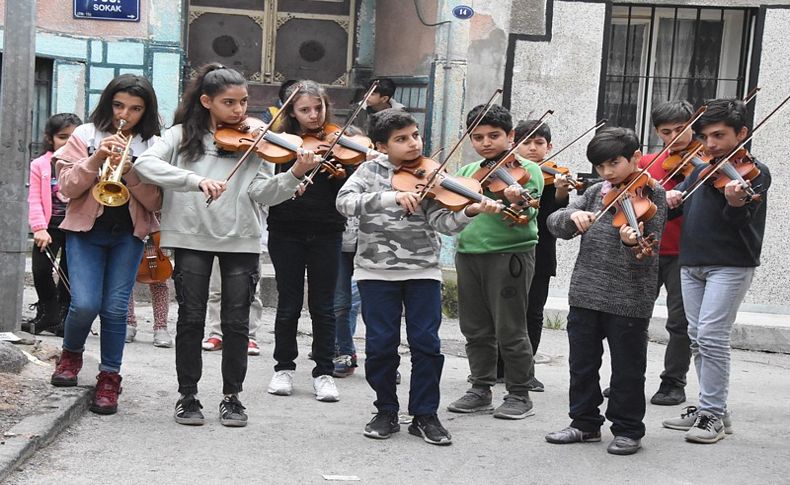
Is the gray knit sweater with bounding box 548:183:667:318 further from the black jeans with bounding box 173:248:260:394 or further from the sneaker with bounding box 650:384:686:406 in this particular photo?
the black jeans with bounding box 173:248:260:394

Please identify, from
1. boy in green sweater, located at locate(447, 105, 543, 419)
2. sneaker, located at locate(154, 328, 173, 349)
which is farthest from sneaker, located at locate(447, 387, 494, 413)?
sneaker, located at locate(154, 328, 173, 349)

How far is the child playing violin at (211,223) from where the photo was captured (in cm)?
493

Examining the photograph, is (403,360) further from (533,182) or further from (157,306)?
(533,182)

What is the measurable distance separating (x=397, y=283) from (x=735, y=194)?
154cm

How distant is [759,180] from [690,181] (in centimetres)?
42

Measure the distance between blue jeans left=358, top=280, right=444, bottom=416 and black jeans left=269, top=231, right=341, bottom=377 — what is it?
0.74 metres

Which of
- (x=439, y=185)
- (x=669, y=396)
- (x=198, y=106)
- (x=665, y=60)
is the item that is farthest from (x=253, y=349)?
(x=665, y=60)

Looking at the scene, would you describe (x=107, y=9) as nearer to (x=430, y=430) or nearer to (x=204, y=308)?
(x=204, y=308)

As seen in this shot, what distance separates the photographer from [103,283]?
5.14 meters

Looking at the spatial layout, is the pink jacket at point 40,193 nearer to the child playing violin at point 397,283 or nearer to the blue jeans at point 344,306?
the blue jeans at point 344,306

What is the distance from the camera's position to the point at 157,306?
7.20 m

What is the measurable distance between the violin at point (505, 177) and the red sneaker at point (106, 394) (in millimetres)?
1959

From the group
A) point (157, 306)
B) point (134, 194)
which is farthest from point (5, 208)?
point (134, 194)

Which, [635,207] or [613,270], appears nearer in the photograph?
[635,207]
